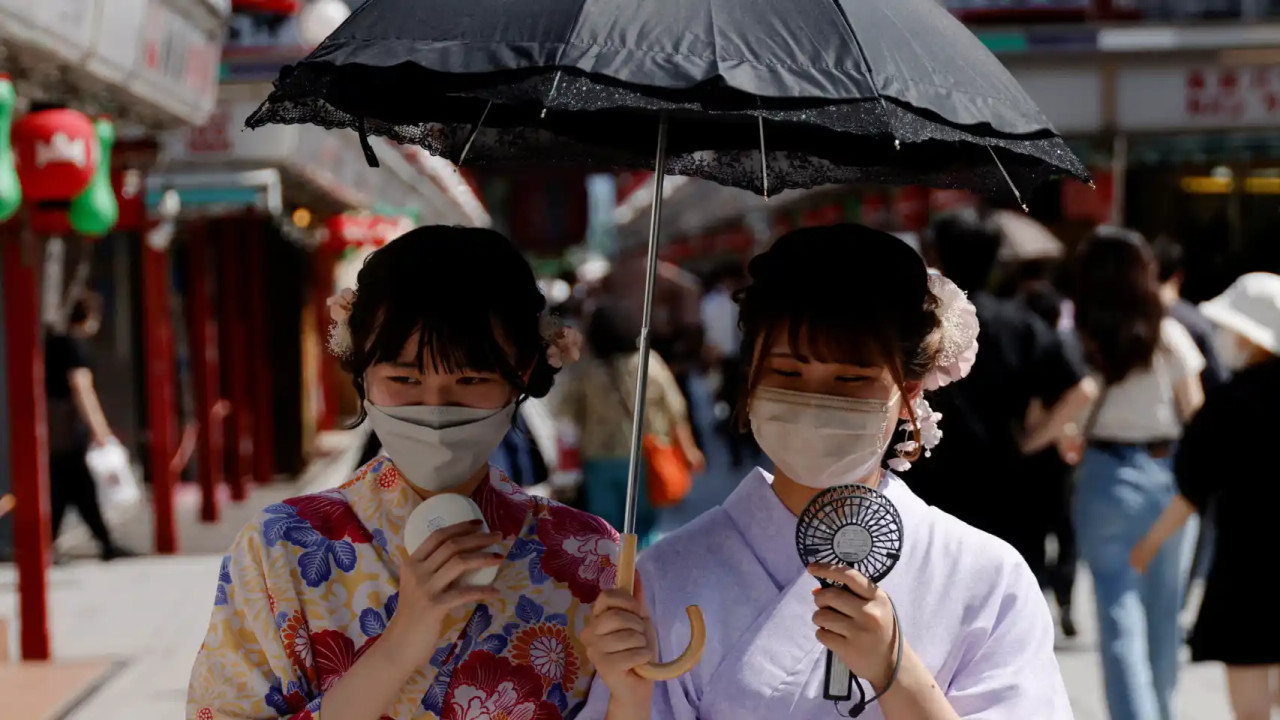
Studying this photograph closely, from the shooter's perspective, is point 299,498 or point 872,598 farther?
point 299,498

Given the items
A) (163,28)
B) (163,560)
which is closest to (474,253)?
(163,28)

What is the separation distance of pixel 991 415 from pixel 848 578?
285 cm

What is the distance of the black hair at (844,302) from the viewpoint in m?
2.21

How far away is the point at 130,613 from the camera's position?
8570 mm

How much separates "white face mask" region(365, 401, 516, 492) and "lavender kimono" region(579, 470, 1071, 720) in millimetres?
315

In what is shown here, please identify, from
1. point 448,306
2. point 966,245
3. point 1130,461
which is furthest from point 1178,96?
point 448,306

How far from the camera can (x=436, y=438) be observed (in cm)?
224

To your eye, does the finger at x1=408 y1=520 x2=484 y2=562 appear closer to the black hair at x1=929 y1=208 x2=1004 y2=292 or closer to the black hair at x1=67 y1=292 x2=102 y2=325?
the black hair at x1=929 y1=208 x2=1004 y2=292

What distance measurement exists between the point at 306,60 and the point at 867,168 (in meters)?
1.15

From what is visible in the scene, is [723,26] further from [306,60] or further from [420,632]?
[420,632]

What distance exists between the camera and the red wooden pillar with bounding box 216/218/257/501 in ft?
45.2

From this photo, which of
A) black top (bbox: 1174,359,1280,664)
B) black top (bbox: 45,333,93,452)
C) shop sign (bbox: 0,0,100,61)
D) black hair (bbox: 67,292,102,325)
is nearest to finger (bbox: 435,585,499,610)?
black top (bbox: 1174,359,1280,664)

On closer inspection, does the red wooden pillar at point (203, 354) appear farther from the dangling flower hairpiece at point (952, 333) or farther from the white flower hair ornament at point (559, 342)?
the dangling flower hairpiece at point (952, 333)

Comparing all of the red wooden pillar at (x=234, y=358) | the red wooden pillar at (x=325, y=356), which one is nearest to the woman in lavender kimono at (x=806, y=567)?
the red wooden pillar at (x=234, y=358)
